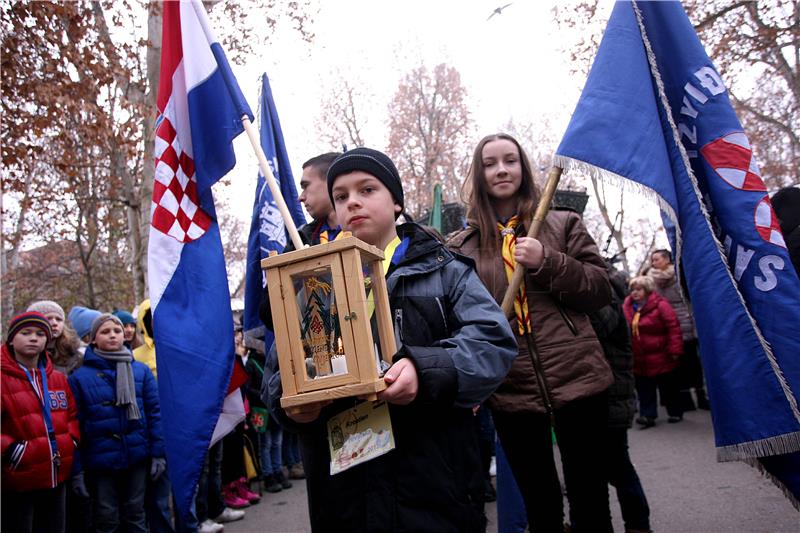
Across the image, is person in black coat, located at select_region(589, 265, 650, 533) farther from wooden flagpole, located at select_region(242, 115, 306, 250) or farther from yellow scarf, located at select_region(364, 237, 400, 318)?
wooden flagpole, located at select_region(242, 115, 306, 250)

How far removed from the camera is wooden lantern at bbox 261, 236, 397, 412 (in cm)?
162

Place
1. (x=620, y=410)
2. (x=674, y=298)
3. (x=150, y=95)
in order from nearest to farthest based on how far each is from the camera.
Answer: (x=620, y=410) < (x=674, y=298) < (x=150, y=95)

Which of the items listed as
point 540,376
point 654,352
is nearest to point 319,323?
point 540,376

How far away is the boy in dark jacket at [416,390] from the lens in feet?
A: 5.67

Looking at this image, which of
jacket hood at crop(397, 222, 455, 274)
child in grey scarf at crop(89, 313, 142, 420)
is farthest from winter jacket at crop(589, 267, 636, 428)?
child in grey scarf at crop(89, 313, 142, 420)

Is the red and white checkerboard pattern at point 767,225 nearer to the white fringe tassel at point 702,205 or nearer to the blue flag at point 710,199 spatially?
the blue flag at point 710,199

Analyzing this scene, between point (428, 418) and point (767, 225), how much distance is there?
1.81 m

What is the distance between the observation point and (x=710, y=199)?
2.80 m

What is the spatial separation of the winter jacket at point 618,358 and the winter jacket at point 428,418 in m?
2.11

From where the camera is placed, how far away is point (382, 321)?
A: 5.88ft

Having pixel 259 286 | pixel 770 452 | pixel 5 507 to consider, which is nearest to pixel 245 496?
pixel 5 507

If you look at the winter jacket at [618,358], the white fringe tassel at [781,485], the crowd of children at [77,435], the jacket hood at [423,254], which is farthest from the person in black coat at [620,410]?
the crowd of children at [77,435]

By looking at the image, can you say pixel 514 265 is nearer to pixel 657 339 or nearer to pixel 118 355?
pixel 118 355

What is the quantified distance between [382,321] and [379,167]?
0.56m
